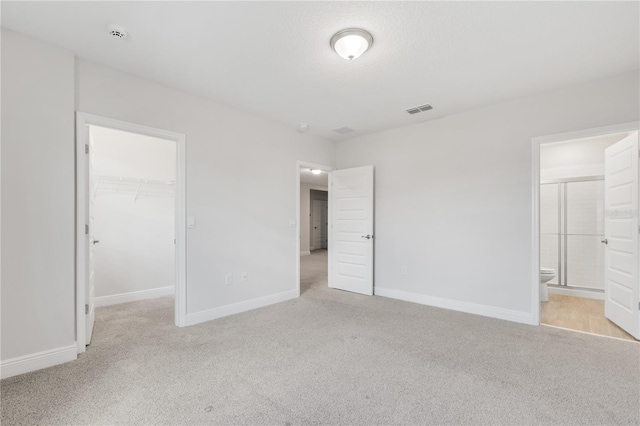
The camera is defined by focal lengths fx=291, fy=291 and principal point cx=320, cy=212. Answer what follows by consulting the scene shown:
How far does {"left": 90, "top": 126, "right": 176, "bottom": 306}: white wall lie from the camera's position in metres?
3.99

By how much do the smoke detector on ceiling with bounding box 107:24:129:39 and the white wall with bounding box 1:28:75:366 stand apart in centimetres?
60

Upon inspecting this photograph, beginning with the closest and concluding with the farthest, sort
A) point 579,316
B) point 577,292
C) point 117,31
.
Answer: point 117,31 < point 579,316 < point 577,292

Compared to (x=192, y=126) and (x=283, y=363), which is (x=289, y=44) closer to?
(x=192, y=126)

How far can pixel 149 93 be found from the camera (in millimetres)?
3037

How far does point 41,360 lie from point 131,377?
83 cm

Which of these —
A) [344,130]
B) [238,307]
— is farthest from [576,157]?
[238,307]

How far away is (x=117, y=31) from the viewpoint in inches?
86.8

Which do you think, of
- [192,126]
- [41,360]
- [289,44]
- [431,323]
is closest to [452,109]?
[289,44]

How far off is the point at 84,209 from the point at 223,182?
1425mm

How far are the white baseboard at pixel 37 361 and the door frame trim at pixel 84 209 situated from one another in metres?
0.10

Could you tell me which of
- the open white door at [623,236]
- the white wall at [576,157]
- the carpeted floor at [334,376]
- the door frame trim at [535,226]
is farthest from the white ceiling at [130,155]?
the white wall at [576,157]

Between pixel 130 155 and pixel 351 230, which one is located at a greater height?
pixel 130 155

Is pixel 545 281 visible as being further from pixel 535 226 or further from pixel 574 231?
pixel 535 226

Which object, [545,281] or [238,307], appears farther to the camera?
[545,281]
